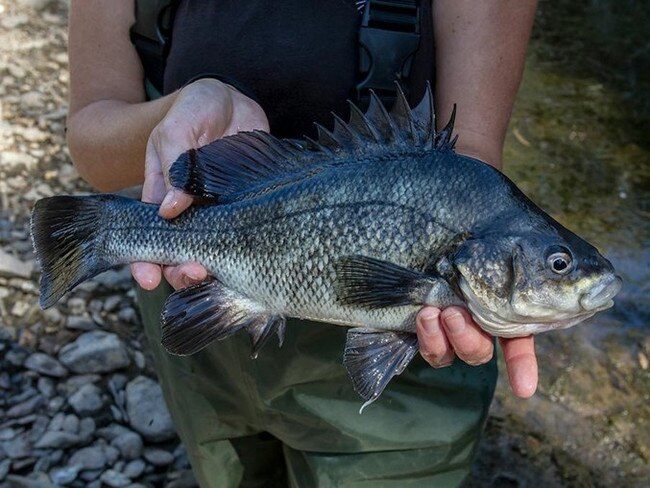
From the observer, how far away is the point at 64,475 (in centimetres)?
348

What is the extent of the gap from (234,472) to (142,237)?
1017 millimetres

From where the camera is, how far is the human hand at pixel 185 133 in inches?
86.4

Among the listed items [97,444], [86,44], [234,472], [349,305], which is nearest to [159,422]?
[97,444]

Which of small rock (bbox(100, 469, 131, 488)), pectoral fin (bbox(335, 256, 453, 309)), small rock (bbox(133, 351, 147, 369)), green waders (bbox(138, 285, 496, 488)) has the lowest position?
small rock (bbox(100, 469, 131, 488))

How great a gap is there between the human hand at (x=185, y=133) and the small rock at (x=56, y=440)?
1.59m

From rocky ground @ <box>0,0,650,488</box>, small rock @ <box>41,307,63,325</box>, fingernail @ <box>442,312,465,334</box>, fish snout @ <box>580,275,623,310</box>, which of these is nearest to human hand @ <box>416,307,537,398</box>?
fingernail @ <box>442,312,465,334</box>

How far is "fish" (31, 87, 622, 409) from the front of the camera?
6.26 ft

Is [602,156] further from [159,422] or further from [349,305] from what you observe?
[349,305]

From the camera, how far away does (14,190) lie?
502 centimetres

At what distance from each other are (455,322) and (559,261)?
265mm

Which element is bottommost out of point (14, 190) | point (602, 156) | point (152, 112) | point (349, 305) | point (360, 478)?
point (602, 156)

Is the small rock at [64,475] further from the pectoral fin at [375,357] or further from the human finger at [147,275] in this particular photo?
the pectoral fin at [375,357]

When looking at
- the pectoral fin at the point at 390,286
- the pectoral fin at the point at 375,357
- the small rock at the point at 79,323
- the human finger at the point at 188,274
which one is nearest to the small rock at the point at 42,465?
the small rock at the point at 79,323

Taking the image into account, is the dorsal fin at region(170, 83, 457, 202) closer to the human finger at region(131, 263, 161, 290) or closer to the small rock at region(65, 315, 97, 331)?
the human finger at region(131, 263, 161, 290)
